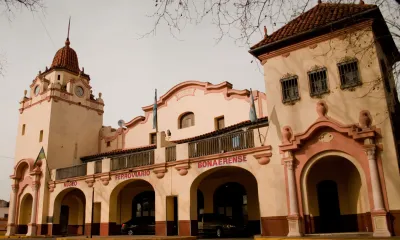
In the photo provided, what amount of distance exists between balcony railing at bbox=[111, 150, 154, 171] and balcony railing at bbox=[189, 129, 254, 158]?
326 cm

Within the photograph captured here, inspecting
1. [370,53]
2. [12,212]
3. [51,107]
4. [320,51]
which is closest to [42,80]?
[51,107]

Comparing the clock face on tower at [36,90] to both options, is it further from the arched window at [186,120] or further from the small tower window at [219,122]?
the small tower window at [219,122]

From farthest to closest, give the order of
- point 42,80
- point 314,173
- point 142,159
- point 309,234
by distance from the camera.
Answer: point 42,80, point 142,159, point 314,173, point 309,234

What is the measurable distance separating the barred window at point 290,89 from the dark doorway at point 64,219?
71.5 feet

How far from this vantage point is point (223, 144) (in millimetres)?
19016

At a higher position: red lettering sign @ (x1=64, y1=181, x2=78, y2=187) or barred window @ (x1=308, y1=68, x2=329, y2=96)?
barred window @ (x1=308, y1=68, x2=329, y2=96)

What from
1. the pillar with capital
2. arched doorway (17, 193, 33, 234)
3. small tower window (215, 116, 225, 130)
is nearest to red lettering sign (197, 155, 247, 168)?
the pillar with capital

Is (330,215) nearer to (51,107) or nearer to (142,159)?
(142,159)

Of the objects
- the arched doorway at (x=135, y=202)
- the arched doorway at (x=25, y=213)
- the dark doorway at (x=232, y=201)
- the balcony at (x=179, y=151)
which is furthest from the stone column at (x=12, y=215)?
the dark doorway at (x=232, y=201)

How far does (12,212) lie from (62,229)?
4120mm

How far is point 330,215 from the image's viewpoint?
56.6 feet

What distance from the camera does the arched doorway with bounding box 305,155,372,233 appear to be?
16.2m

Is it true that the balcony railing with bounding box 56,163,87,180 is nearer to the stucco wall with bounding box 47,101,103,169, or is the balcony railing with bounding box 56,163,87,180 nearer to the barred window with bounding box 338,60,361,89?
the stucco wall with bounding box 47,101,103,169

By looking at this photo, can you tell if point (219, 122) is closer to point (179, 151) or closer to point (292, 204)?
point (179, 151)
